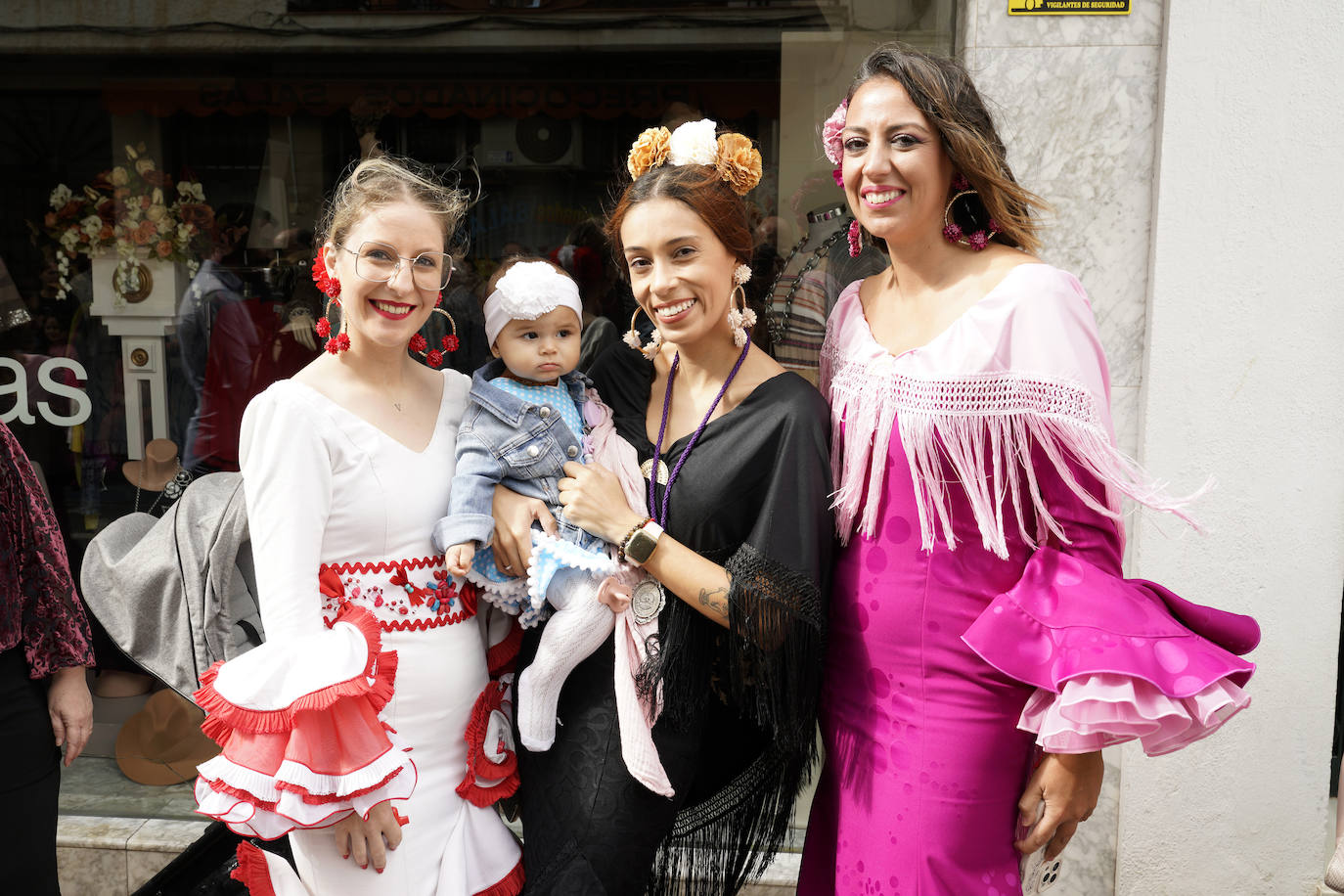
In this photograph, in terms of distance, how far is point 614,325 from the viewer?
395cm

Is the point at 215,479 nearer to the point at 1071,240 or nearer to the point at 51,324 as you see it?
the point at 51,324

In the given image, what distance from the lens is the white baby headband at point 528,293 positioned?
215cm

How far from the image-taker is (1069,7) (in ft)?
9.98

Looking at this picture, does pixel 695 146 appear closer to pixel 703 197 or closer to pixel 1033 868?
pixel 703 197

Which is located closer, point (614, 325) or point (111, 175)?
point (614, 325)

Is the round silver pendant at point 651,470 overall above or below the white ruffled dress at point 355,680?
above

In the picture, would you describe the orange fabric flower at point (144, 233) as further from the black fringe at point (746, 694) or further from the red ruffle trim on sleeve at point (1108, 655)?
the red ruffle trim on sleeve at point (1108, 655)

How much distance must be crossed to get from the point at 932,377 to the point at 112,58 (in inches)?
152

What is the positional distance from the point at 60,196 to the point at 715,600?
12.2 ft

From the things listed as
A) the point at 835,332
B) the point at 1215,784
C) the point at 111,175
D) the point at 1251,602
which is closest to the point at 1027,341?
the point at 835,332

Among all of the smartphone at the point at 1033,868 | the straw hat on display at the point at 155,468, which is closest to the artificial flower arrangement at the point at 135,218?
the straw hat on display at the point at 155,468

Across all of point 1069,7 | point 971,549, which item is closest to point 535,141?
point 1069,7

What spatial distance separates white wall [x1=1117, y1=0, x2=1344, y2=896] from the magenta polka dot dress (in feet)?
4.33

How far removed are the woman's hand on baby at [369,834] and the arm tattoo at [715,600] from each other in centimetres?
70
